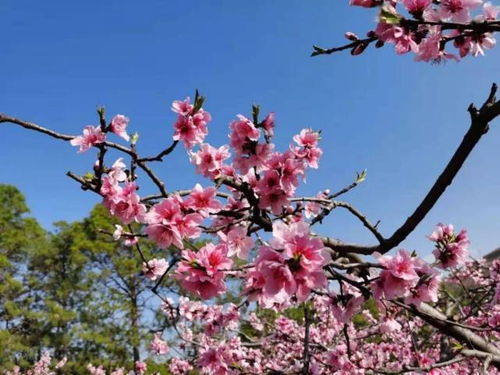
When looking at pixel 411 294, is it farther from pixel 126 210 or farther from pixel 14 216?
pixel 14 216

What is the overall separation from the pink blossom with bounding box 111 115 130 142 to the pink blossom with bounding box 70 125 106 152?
4.2 inches

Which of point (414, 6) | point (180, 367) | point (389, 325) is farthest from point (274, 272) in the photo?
point (180, 367)

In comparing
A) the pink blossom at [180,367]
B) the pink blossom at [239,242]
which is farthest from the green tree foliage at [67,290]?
the pink blossom at [239,242]

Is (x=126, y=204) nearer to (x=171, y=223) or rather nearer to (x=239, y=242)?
(x=171, y=223)

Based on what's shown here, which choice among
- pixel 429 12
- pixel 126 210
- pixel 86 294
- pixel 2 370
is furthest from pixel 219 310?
pixel 86 294

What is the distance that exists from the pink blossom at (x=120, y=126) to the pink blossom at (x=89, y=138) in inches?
4.2

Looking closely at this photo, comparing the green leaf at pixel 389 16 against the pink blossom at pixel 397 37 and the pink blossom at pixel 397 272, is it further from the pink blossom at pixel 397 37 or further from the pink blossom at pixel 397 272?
the pink blossom at pixel 397 272

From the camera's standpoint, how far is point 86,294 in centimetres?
2028

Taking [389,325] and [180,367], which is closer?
[389,325]

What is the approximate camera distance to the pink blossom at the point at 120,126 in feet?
8.95

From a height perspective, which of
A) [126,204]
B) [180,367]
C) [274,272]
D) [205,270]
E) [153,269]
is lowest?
[274,272]

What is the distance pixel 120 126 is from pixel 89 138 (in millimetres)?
227

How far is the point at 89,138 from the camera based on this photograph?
266cm

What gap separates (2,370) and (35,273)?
694cm
